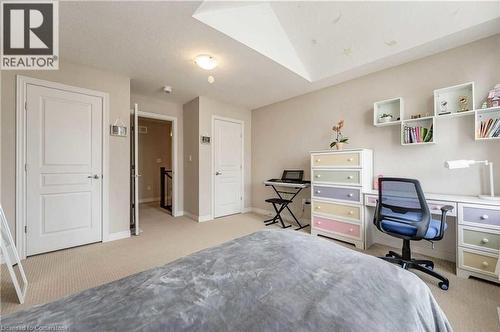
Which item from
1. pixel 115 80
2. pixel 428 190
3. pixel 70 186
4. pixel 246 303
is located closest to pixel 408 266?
pixel 428 190

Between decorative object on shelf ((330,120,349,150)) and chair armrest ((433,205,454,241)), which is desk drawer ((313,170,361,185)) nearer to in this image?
decorative object on shelf ((330,120,349,150))

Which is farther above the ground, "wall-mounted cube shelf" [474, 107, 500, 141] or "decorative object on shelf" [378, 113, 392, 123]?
"decorative object on shelf" [378, 113, 392, 123]

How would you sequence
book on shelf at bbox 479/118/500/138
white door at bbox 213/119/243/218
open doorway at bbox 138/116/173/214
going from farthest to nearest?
open doorway at bbox 138/116/173/214 < white door at bbox 213/119/243/218 < book on shelf at bbox 479/118/500/138

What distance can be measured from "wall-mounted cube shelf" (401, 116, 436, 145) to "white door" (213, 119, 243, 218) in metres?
3.14

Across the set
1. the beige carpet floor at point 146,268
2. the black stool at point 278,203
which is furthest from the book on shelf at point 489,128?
the black stool at point 278,203

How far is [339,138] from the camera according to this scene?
136 inches

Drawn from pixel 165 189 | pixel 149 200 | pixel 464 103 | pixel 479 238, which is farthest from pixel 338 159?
pixel 149 200

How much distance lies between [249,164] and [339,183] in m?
2.51

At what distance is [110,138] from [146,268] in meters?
1.97

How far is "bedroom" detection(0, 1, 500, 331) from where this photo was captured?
822 mm

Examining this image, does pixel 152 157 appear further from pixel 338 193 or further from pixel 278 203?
pixel 338 193

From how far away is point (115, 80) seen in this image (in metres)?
3.10

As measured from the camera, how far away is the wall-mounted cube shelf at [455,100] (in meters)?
2.28

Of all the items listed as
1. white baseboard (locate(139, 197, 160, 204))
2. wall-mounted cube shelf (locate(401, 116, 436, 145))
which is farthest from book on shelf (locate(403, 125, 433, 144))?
white baseboard (locate(139, 197, 160, 204))
